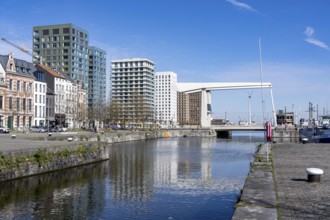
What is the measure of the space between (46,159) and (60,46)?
155153 millimetres

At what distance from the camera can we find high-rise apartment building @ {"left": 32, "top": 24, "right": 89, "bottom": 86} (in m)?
A: 181

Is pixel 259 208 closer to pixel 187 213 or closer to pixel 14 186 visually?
pixel 187 213

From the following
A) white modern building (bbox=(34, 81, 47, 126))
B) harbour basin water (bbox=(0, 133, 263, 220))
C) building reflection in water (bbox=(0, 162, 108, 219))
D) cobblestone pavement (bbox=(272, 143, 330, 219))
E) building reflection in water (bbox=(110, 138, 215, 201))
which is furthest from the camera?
white modern building (bbox=(34, 81, 47, 126))

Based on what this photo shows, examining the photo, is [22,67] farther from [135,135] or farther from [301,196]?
[301,196]

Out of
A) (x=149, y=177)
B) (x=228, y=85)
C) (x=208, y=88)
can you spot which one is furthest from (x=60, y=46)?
(x=149, y=177)

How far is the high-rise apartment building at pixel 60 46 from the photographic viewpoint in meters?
181

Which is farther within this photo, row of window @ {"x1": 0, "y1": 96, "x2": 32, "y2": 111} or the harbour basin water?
row of window @ {"x1": 0, "y1": 96, "x2": 32, "y2": 111}

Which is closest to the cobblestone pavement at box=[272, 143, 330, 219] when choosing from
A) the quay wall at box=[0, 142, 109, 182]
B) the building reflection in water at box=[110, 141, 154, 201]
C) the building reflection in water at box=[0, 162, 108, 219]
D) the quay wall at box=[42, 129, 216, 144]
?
the building reflection in water at box=[110, 141, 154, 201]

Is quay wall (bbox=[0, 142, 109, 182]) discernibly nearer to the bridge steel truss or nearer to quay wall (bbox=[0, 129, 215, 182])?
quay wall (bbox=[0, 129, 215, 182])

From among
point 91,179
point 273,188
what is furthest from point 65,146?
point 273,188

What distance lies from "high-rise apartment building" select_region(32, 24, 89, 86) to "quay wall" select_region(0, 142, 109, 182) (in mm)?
140587

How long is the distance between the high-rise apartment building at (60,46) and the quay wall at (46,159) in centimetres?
14059

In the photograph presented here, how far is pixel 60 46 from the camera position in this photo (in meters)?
182

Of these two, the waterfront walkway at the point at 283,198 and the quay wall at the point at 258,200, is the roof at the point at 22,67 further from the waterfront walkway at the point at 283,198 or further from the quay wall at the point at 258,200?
the quay wall at the point at 258,200
